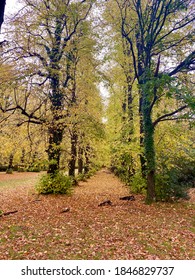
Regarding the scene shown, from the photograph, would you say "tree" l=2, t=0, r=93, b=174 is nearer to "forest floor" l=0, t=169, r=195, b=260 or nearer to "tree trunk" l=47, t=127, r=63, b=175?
"tree trunk" l=47, t=127, r=63, b=175

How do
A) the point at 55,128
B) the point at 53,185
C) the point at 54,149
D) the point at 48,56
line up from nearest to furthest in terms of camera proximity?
the point at 55,128 < the point at 48,56 < the point at 54,149 < the point at 53,185

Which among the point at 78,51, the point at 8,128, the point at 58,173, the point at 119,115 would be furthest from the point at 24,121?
the point at 119,115

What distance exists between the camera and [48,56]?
396 inches

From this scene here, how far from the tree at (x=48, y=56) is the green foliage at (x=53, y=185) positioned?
0.35 metres

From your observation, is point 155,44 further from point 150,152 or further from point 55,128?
point 55,128

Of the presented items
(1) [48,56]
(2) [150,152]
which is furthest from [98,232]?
(1) [48,56]

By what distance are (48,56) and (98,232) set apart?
8.08 meters

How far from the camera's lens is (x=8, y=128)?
10023 millimetres

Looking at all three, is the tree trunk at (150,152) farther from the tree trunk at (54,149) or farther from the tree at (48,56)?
the tree trunk at (54,149)

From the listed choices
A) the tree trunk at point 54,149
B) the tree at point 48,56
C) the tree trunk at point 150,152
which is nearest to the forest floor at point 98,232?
the tree trunk at point 150,152

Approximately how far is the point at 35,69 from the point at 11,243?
22.1 feet

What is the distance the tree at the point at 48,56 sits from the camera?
29.0ft

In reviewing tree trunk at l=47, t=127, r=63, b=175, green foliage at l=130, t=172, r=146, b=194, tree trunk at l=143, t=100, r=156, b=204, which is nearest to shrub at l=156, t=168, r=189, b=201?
tree trunk at l=143, t=100, r=156, b=204
